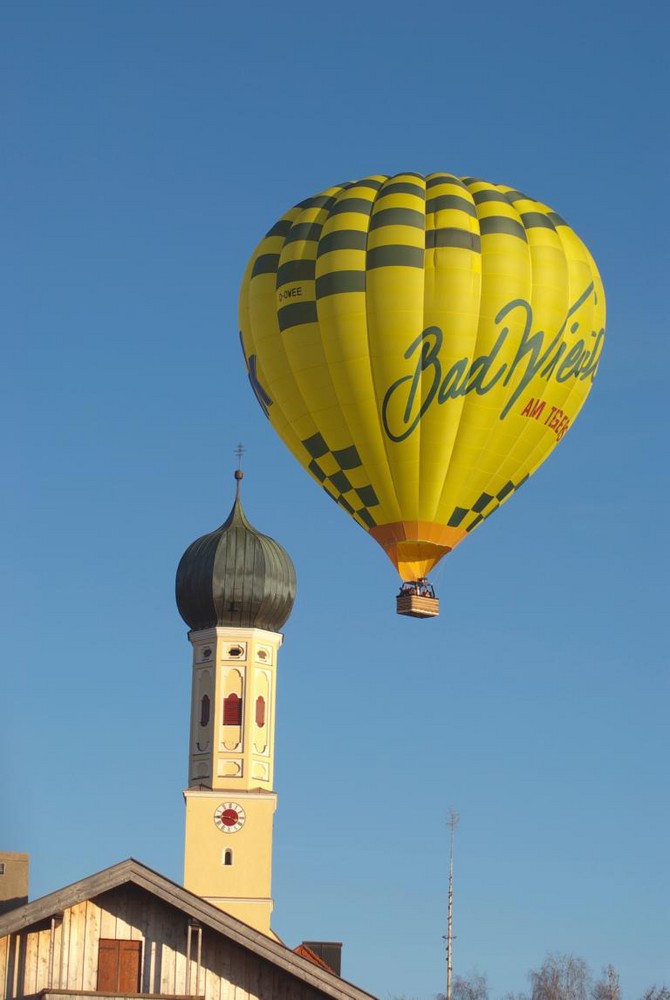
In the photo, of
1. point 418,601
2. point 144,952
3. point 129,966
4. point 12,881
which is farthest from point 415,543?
point 129,966

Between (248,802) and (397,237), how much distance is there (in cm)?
3685

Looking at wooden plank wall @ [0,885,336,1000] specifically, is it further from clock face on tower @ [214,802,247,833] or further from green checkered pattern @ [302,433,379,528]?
clock face on tower @ [214,802,247,833]

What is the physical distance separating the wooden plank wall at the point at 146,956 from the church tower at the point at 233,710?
145ft

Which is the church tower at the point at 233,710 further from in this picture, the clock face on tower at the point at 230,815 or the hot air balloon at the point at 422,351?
the hot air balloon at the point at 422,351

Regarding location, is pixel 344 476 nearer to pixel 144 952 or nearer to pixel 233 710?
pixel 144 952

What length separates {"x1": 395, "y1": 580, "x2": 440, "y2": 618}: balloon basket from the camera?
40625mm

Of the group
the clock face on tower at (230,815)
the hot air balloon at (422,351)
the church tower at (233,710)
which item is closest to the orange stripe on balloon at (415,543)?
the hot air balloon at (422,351)

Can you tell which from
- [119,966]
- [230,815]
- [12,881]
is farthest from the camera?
[230,815]

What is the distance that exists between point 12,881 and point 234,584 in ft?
145

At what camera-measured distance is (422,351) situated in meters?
40.1

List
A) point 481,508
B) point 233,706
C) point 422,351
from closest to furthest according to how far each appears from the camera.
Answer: point 422,351, point 481,508, point 233,706

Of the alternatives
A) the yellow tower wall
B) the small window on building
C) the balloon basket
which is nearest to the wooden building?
the balloon basket

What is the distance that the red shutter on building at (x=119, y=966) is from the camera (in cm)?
2891

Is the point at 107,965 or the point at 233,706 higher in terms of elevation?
the point at 233,706
